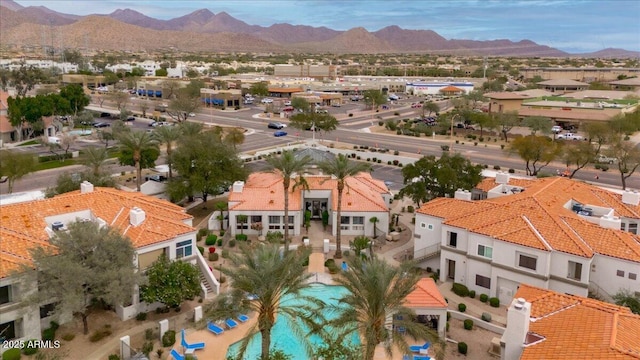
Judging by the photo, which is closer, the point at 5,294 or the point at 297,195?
the point at 5,294

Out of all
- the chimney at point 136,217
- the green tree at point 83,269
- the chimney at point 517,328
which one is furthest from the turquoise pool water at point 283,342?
the chimney at point 136,217

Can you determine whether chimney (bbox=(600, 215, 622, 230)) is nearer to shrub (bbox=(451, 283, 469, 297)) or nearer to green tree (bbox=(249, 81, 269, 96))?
shrub (bbox=(451, 283, 469, 297))

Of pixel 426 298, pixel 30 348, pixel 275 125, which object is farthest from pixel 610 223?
pixel 275 125

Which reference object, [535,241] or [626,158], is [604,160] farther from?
[535,241]

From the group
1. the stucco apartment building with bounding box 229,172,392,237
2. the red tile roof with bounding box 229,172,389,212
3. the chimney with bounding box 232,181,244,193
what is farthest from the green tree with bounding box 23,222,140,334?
the chimney with bounding box 232,181,244,193

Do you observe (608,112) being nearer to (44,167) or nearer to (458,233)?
(458,233)

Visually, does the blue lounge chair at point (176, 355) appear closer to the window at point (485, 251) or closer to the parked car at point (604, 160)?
the window at point (485, 251)
